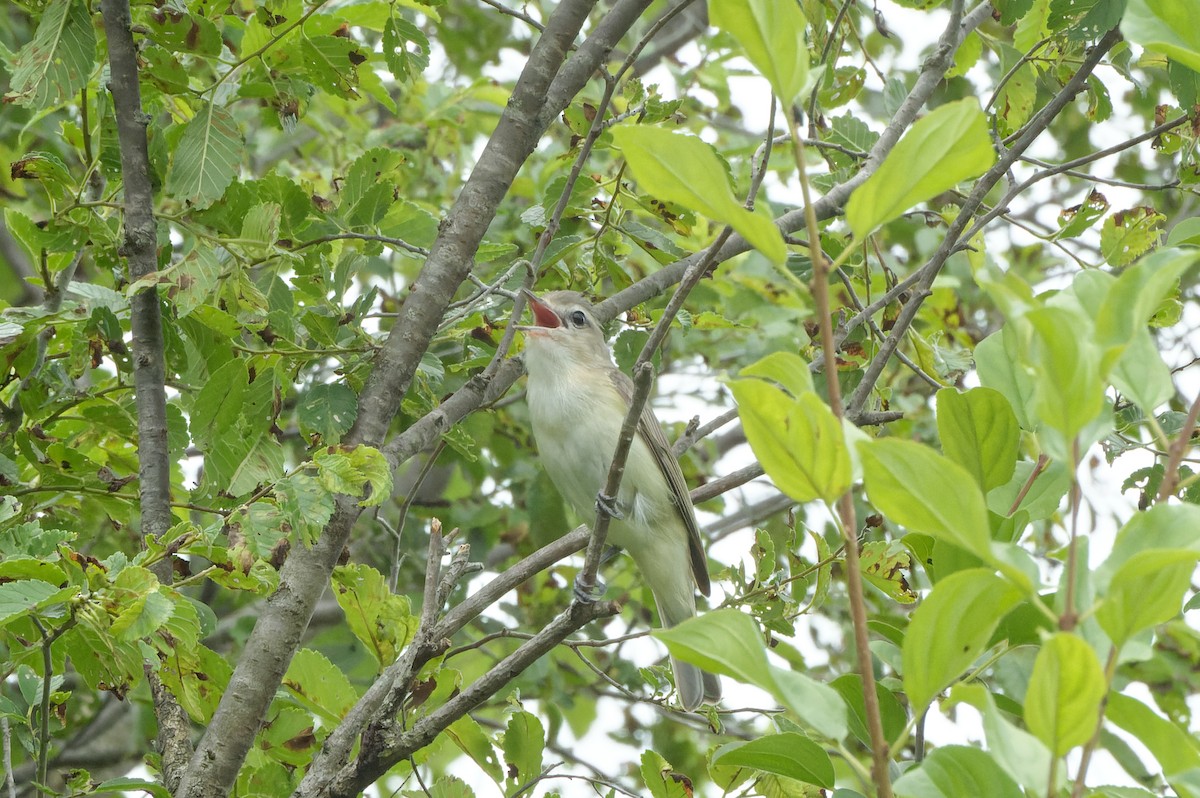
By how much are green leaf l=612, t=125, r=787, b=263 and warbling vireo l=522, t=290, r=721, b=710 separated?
9.83 ft

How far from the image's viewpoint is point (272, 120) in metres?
3.37

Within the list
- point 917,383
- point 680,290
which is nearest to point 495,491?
point 917,383

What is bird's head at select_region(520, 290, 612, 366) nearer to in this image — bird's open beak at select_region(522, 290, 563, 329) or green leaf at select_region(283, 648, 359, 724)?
bird's open beak at select_region(522, 290, 563, 329)

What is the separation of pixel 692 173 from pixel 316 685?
2.01m

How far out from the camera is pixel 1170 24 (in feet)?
4.45

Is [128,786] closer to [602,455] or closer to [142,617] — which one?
[142,617]

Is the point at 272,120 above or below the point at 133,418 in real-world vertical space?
above

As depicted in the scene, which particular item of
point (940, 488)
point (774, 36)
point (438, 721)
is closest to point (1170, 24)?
point (774, 36)

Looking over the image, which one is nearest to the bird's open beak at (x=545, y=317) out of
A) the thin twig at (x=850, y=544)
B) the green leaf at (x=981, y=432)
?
the green leaf at (x=981, y=432)

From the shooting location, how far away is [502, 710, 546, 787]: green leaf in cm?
265

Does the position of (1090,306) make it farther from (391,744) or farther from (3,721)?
(3,721)

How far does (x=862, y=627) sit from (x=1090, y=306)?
43cm

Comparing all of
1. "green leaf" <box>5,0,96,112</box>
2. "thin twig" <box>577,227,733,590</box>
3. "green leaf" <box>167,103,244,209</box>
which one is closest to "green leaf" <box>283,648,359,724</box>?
"thin twig" <box>577,227,733,590</box>

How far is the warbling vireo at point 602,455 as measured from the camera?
170 inches
